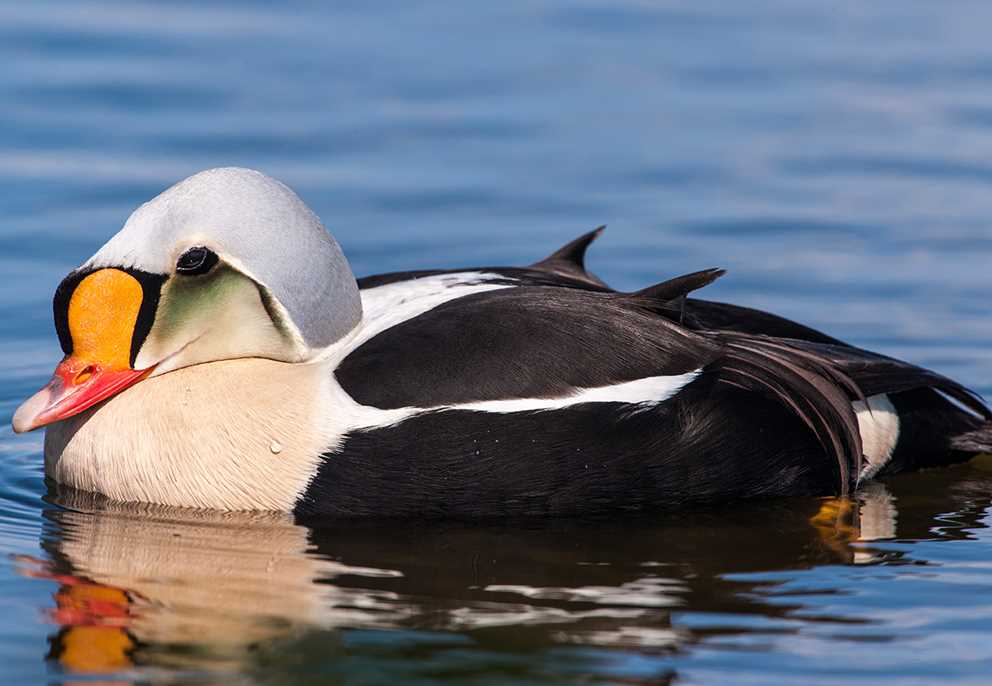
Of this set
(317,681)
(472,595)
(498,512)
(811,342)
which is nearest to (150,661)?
(317,681)

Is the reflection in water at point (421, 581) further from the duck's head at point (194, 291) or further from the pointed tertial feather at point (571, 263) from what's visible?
the pointed tertial feather at point (571, 263)

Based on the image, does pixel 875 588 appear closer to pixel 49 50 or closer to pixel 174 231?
pixel 174 231

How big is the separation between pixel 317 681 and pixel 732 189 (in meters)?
5.87

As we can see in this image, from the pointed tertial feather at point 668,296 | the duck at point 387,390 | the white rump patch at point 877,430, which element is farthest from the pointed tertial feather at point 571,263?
the white rump patch at point 877,430

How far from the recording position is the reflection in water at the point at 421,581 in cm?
609

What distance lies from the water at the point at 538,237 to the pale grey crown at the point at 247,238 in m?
0.81

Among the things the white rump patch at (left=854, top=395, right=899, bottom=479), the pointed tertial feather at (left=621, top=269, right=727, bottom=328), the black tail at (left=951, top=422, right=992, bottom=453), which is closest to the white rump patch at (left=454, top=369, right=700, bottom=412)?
the pointed tertial feather at (left=621, top=269, right=727, bottom=328)

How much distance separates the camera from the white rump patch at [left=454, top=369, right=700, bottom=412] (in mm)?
6957

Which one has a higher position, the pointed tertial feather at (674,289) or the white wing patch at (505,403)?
the pointed tertial feather at (674,289)

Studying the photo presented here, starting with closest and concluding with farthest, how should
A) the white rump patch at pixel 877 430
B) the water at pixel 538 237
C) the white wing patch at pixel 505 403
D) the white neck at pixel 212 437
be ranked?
the water at pixel 538 237, the white wing patch at pixel 505 403, the white neck at pixel 212 437, the white rump patch at pixel 877 430

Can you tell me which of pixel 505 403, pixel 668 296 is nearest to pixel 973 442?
pixel 668 296

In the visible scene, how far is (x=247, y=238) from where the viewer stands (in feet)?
23.7

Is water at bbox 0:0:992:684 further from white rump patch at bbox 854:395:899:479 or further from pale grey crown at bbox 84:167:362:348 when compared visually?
pale grey crown at bbox 84:167:362:348

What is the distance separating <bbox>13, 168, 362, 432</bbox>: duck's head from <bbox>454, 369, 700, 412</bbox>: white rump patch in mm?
797
